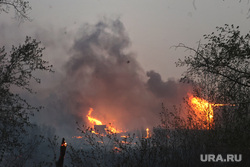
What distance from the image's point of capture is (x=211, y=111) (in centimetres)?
1346

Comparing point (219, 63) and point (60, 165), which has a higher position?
point (219, 63)

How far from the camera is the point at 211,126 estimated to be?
1290 cm

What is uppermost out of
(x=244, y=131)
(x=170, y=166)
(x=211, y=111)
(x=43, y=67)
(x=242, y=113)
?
(x=43, y=67)

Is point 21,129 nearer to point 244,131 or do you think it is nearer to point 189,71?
point 189,71

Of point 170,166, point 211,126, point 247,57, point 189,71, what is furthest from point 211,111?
point 247,57

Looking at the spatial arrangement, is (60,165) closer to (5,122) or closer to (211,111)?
(5,122)

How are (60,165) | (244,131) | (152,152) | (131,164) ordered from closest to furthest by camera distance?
(60,165)
(244,131)
(131,164)
(152,152)

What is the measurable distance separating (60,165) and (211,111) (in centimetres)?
987

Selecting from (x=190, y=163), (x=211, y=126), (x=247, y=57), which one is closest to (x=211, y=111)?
(x=211, y=126)

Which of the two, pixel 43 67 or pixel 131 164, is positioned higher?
pixel 43 67

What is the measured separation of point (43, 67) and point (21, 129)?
3.38m

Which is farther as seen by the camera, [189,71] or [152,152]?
[152,152]

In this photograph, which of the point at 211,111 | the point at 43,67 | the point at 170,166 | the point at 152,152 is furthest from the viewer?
the point at 211,111

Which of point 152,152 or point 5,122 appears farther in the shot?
point 5,122
